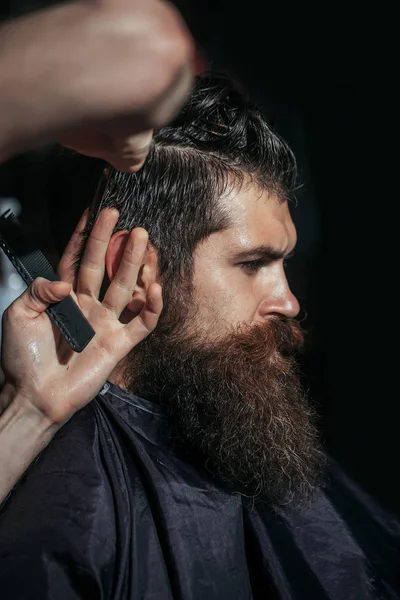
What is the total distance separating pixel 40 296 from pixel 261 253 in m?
0.69

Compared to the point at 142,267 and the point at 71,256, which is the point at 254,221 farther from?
the point at 71,256

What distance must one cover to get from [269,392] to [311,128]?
5.76 feet

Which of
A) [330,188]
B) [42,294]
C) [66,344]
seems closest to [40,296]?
[42,294]

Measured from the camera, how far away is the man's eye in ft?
6.27

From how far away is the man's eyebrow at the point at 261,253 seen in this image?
188cm

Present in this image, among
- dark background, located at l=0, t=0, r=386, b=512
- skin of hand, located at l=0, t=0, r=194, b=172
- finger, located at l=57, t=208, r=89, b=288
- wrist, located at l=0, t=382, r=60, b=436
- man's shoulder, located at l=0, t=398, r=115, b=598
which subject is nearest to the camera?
skin of hand, located at l=0, t=0, r=194, b=172

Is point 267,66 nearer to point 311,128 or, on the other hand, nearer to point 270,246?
point 311,128

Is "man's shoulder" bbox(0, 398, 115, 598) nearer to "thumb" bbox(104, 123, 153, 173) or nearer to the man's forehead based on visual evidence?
the man's forehead

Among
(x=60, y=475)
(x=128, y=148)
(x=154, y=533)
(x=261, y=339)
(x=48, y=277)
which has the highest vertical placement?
(x=128, y=148)

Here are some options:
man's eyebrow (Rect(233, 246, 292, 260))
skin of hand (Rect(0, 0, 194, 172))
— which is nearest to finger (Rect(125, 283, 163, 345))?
man's eyebrow (Rect(233, 246, 292, 260))

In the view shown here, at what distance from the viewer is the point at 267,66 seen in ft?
10.9

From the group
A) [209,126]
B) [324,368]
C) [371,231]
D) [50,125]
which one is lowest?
[324,368]

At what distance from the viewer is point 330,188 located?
3227 mm

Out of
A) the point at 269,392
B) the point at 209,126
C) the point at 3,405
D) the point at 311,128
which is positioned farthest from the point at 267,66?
the point at 3,405
